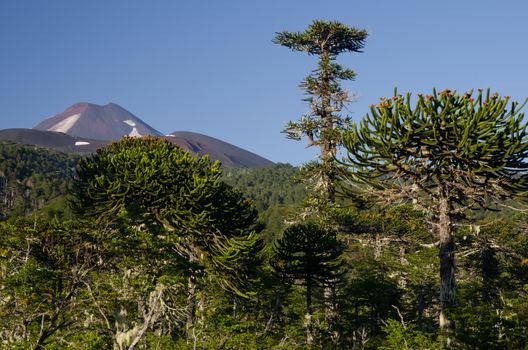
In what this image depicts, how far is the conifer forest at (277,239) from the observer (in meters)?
14.6

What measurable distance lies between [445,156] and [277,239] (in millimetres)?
10753

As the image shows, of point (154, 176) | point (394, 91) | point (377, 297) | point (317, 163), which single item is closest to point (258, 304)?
point (377, 297)

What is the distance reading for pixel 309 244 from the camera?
25.1 meters

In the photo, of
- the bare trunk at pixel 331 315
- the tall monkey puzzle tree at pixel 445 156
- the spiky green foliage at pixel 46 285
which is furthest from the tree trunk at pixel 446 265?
the bare trunk at pixel 331 315

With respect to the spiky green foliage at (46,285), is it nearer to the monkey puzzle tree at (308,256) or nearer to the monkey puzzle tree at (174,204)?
the monkey puzzle tree at (174,204)

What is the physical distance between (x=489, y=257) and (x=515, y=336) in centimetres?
2850

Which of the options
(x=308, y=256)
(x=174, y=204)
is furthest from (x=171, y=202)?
(x=308, y=256)

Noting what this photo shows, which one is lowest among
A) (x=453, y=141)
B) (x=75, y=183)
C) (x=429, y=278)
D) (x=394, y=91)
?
(x=429, y=278)

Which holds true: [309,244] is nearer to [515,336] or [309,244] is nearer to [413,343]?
[413,343]

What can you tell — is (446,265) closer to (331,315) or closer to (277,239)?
(277,239)

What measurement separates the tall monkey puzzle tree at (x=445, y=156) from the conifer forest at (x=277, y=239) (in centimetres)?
5

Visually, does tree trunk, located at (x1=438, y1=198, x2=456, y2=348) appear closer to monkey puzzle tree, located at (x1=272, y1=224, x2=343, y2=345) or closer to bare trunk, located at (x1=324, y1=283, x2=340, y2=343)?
monkey puzzle tree, located at (x1=272, y1=224, x2=343, y2=345)

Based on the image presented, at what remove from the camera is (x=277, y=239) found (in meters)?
24.2

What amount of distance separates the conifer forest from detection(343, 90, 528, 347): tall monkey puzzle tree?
5cm
